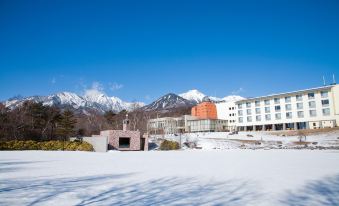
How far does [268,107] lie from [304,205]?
7205 centimetres

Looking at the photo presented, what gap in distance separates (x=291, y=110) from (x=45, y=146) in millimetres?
58746

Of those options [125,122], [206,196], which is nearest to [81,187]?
[206,196]

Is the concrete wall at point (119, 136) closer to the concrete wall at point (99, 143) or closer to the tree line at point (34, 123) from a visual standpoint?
the concrete wall at point (99, 143)

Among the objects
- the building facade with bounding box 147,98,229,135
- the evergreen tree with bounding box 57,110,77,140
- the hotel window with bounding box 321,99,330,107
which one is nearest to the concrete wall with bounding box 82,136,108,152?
the evergreen tree with bounding box 57,110,77,140

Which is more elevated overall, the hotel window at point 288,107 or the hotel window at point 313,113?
the hotel window at point 288,107

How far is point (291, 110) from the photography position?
70.1 meters

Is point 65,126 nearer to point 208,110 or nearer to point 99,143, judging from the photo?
point 99,143

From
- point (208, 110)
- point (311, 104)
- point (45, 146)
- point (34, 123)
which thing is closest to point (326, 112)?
point (311, 104)

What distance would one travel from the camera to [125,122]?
4122 centimetres

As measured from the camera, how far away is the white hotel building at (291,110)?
64.4m

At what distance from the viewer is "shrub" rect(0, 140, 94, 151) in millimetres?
35688

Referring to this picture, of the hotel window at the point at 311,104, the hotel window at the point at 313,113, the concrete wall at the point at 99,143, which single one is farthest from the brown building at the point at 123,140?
the hotel window at the point at 311,104

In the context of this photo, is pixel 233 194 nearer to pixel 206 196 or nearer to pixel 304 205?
pixel 206 196

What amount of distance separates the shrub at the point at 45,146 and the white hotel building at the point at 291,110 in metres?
52.8
